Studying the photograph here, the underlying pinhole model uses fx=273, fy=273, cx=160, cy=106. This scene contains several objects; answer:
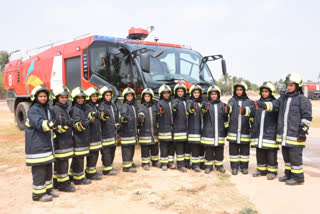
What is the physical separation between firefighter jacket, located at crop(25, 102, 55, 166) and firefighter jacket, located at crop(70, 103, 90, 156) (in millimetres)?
535

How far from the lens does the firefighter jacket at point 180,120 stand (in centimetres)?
507

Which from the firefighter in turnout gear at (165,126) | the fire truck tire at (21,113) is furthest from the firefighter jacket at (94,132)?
Result: the fire truck tire at (21,113)

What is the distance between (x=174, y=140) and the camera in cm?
509

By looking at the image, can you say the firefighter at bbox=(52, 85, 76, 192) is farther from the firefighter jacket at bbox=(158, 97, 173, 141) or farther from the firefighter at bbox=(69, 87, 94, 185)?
the firefighter jacket at bbox=(158, 97, 173, 141)

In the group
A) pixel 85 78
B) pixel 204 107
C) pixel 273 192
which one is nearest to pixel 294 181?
pixel 273 192

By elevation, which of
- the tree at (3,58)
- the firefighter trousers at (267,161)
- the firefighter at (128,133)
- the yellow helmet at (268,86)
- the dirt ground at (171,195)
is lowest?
the dirt ground at (171,195)

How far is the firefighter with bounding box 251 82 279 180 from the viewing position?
4.55 m

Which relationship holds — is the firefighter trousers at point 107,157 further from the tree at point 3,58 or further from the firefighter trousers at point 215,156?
the tree at point 3,58

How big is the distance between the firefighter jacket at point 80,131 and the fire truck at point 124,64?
1876 millimetres

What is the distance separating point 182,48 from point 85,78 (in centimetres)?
266

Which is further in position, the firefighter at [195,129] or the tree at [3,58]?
the tree at [3,58]

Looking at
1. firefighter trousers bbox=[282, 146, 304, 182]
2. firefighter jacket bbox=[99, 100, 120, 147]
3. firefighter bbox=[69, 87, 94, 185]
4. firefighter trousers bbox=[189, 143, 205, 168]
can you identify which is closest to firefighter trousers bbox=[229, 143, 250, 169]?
firefighter trousers bbox=[189, 143, 205, 168]

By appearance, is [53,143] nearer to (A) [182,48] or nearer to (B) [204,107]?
(B) [204,107]

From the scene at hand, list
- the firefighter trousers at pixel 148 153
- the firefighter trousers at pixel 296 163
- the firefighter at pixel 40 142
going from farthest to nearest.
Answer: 1. the firefighter trousers at pixel 148 153
2. the firefighter trousers at pixel 296 163
3. the firefighter at pixel 40 142
